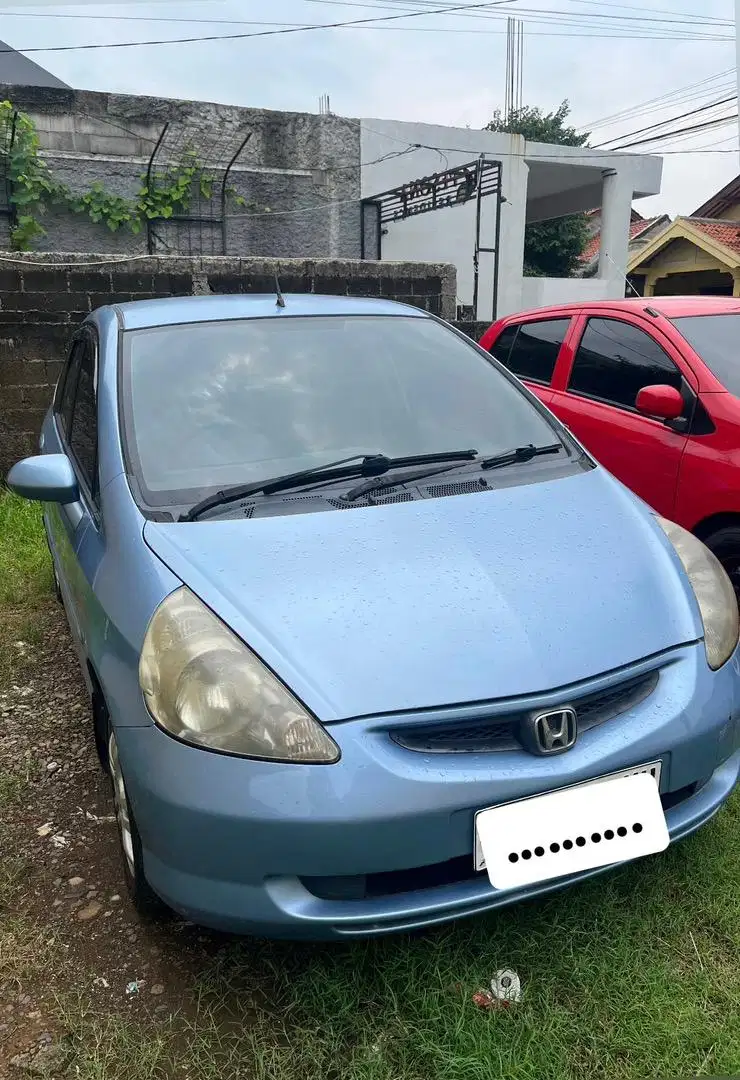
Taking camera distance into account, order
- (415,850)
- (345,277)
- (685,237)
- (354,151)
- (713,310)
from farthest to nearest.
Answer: (685,237)
(354,151)
(345,277)
(713,310)
(415,850)

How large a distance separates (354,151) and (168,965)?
11.2 m

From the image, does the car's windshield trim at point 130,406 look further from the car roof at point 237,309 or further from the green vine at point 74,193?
the green vine at point 74,193

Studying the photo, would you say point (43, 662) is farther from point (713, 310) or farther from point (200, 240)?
point (200, 240)

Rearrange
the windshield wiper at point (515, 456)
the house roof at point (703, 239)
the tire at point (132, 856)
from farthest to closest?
the house roof at point (703, 239)
the windshield wiper at point (515, 456)
the tire at point (132, 856)

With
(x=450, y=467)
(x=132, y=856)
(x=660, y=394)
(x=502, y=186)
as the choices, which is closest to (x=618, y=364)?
(x=660, y=394)

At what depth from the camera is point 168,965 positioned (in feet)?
6.22

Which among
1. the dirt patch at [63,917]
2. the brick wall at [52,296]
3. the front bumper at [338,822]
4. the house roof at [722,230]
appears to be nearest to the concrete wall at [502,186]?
the house roof at [722,230]

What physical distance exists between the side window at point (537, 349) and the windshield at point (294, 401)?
1.69 meters

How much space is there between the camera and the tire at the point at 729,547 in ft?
11.0

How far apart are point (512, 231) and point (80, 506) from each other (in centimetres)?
1281

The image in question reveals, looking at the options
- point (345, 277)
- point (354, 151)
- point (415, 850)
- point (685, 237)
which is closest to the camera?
point (415, 850)

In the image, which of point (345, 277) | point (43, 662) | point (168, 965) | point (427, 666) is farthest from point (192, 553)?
point (345, 277)

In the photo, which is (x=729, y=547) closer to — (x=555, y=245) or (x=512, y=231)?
(x=512, y=231)

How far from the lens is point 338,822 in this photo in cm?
152
